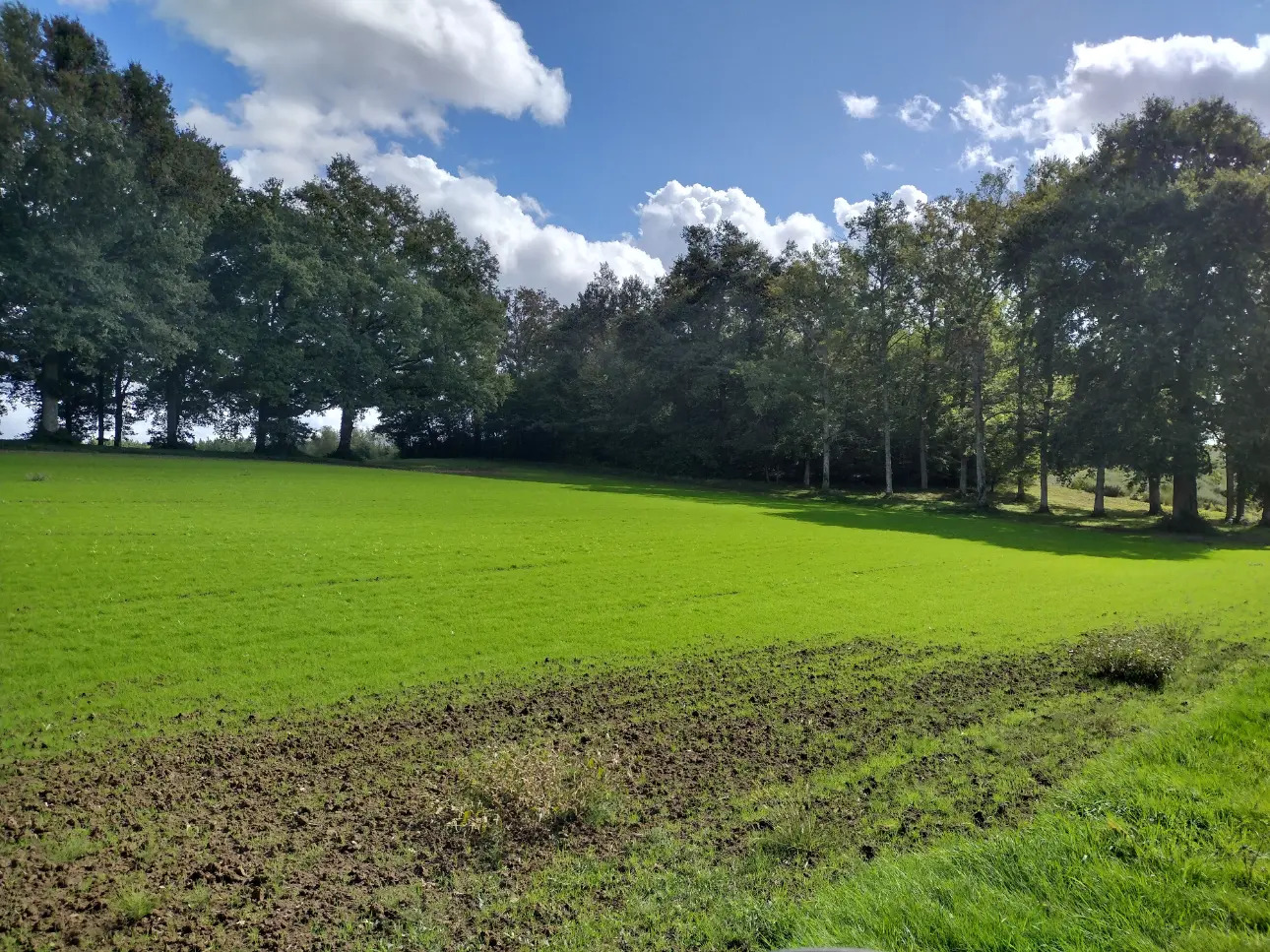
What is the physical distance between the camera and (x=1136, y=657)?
10.8 m

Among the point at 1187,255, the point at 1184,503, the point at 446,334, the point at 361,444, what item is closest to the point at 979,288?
the point at 1187,255

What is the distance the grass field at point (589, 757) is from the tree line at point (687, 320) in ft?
92.6

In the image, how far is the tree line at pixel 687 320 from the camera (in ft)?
128

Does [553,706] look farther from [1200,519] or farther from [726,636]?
[1200,519]

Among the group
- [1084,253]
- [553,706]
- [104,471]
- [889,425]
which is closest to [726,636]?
[553,706]

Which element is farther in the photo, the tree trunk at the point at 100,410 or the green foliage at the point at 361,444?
the green foliage at the point at 361,444

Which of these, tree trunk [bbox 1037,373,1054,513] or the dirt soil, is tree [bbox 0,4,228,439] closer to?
the dirt soil

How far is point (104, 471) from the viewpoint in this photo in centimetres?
3250

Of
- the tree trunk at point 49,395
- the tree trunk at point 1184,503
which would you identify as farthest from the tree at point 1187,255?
the tree trunk at point 49,395

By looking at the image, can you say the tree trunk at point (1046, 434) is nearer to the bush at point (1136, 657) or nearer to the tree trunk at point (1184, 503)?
the tree trunk at point (1184, 503)

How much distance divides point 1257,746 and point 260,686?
11.2 metres

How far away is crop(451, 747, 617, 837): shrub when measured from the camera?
6.07m

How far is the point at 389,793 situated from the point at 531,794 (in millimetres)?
1579

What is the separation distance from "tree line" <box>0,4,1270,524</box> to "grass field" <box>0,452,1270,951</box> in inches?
1112
